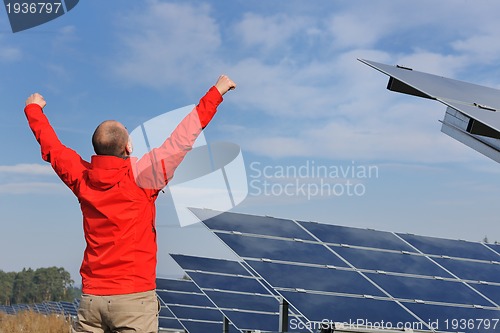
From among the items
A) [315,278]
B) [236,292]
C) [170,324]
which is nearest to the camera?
[315,278]

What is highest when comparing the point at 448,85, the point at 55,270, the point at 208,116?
the point at 448,85

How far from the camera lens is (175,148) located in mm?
4211

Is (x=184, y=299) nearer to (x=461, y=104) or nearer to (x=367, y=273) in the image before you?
(x=367, y=273)

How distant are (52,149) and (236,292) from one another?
10.7 meters

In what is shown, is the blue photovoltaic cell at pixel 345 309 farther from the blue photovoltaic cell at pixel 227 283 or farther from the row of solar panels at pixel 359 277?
the blue photovoltaic cell at pixel 227 283

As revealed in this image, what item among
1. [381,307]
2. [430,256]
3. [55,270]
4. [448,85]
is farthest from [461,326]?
[55,270]

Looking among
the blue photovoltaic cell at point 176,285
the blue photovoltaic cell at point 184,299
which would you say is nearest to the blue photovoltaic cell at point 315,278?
the blue photovoltaic cell at point 184,299

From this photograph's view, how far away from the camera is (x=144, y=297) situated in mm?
4277

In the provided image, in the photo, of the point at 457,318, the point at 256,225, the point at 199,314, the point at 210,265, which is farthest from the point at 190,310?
the point at 457,318

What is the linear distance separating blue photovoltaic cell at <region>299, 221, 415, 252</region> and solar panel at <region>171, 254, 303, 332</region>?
69.4 inches

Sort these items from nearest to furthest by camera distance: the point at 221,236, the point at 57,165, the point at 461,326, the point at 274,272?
1. the point at 57,165
2. the point at 461,326
3. the point at 274,272
4. the point at 221,236

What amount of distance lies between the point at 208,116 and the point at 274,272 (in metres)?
5.82

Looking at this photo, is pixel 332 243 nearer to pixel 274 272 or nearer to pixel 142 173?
pixel 274 272

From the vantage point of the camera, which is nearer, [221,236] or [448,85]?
[448,85]
